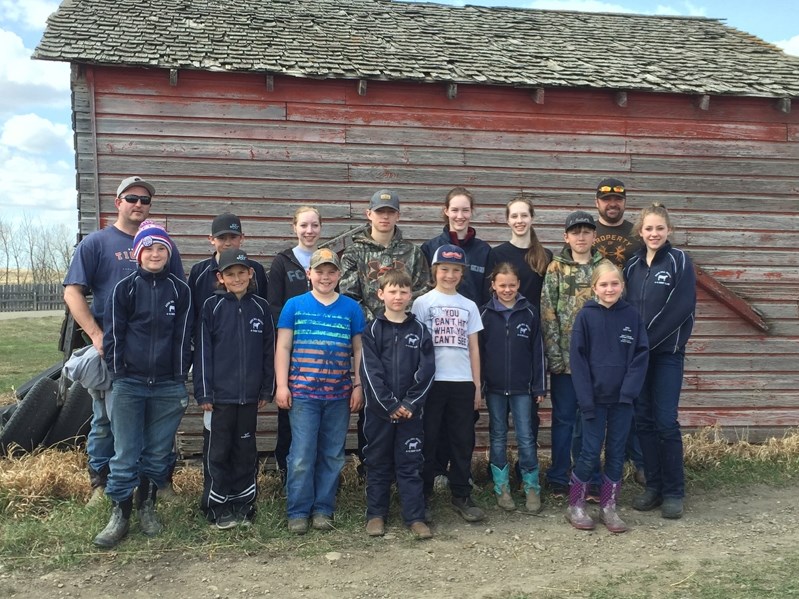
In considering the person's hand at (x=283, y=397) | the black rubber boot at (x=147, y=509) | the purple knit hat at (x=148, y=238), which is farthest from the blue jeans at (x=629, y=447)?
the purple knit hat at (x=148, y=238)

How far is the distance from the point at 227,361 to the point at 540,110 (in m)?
4.32

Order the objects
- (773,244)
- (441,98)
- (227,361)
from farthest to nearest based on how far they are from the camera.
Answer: (773,244) → (441,98) → (227,361)

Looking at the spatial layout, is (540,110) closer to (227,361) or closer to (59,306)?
(227,361)

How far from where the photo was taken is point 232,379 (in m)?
4.40

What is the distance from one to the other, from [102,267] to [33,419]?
2.52m

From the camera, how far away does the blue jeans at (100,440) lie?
4638 mm

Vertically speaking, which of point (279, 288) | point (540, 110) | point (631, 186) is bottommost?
point (279, 288)

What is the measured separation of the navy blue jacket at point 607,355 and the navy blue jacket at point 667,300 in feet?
0.80

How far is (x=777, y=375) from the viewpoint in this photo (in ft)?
24.3

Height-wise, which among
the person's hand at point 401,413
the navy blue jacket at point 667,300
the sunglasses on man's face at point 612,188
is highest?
the sunglasses on man's face at point 612,188

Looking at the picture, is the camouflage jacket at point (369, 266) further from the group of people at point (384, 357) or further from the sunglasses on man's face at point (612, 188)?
the sunglasses on man's face at point (612, 188)

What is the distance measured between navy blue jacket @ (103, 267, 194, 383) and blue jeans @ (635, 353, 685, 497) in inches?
124

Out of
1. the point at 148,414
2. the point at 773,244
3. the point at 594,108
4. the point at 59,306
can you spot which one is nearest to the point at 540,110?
the point at 594,108

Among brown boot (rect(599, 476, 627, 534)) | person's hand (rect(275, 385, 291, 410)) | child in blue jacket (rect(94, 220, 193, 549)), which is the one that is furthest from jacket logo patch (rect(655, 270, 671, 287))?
child in blue jacket (rect(94, 220, 193, 549))
